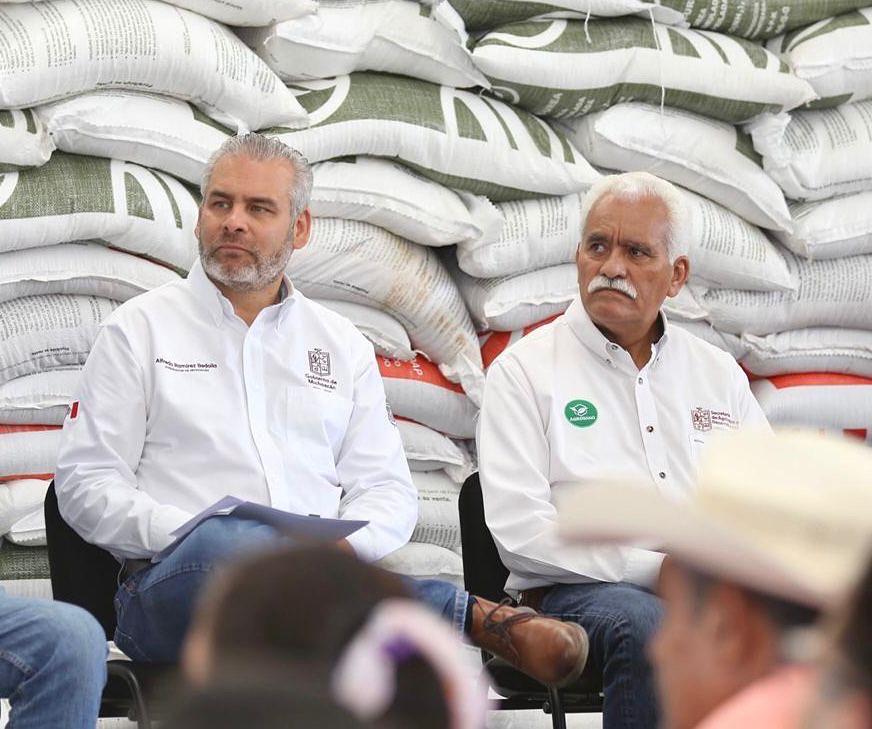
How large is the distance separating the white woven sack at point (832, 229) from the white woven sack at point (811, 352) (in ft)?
0.60

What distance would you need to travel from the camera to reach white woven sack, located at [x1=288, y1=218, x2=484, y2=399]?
3.04 m

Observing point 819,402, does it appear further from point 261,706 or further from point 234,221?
point 261,706

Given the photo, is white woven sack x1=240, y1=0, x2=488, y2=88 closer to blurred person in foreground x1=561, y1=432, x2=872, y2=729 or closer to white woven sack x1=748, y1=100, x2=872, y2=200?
white woven sack x1=748, y1=100, x2=872, y2=200

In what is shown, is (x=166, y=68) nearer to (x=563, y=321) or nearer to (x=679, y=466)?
(x=563, y=321)

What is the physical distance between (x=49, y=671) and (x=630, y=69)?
1929 millimetres

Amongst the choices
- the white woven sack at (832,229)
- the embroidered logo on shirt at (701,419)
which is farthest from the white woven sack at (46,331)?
the white woven sack at (832,229)

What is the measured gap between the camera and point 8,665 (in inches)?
74.9

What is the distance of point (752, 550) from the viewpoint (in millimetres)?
749

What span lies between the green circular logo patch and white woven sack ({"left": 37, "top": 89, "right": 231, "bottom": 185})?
846 mm

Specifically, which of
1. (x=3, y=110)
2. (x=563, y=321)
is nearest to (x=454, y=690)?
(x=563, y=321)

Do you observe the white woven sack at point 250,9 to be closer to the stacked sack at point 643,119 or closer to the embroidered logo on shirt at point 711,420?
the stacked sack at point 643,119

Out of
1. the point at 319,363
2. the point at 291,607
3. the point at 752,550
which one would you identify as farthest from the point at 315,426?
the point at 291,607

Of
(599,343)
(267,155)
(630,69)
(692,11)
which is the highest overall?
(692,11)

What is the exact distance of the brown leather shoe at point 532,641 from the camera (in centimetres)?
202
